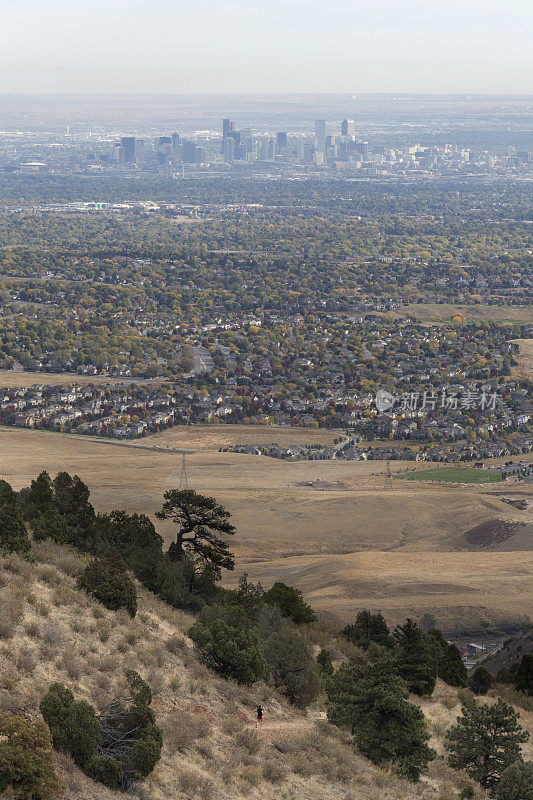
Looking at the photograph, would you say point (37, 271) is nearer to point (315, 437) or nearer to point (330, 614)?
point (315, 437)

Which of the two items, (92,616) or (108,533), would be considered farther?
(108,533)

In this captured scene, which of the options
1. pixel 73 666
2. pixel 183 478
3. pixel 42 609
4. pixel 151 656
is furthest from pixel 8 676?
pixel 183 478

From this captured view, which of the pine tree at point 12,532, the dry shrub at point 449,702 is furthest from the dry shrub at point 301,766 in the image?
the dry shrub at point 449,702

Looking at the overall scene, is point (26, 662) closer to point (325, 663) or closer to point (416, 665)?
point (325, 663)

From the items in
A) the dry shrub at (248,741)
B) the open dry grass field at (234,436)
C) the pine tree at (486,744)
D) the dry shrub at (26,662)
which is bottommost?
the open dry grass field at (234,436)

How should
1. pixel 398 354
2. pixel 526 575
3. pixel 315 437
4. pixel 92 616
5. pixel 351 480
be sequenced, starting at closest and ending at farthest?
pixel 92 616 < pixel 526 575 < pixel 351 480 < pixel 315 437 < pixel 398 354

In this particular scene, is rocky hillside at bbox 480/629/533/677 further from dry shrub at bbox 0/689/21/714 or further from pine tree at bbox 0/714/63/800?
pine tree at bbox 0/714/63/800

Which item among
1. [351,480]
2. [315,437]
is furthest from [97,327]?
[351,480]

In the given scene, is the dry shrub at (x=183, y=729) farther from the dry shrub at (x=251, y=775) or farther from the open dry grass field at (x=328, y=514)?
the open dry grass field at (x=328, y=514)
